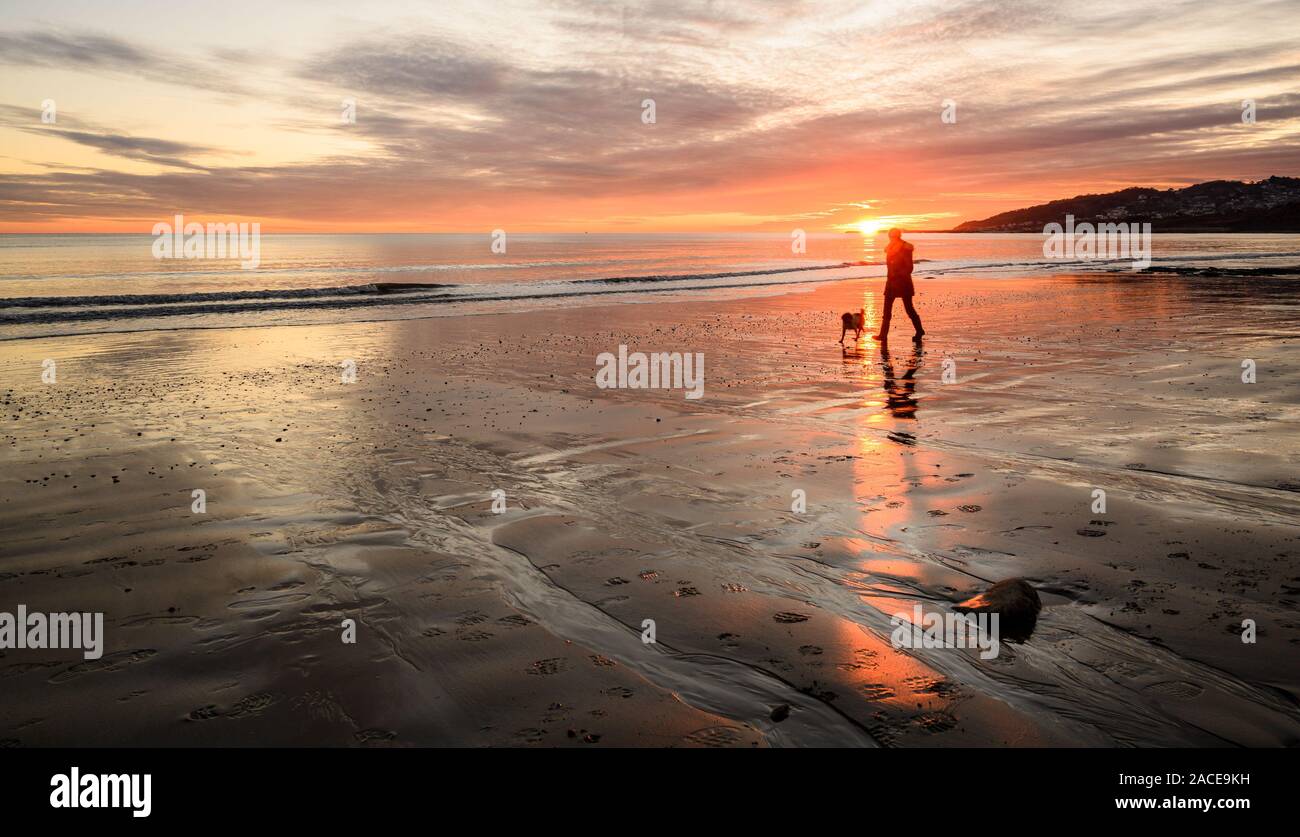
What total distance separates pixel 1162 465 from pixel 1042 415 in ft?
8.76

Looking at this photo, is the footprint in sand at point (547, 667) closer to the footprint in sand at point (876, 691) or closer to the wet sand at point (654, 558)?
the wet sand at point (654, 558)

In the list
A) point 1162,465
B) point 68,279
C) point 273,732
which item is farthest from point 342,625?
point 68,279

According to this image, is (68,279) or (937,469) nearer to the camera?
(937,469)

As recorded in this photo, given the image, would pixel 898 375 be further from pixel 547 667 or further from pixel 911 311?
pixel 547 667

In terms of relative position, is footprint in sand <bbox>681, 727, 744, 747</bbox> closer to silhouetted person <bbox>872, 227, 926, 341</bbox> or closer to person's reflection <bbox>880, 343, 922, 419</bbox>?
person's reflection <bbox>880, 343, 922, 419</bbox>

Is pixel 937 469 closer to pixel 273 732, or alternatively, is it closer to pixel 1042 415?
pixel 1042 415

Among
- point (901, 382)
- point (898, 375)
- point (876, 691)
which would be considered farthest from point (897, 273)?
point (876, 691)

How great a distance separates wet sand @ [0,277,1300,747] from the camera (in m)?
4.13

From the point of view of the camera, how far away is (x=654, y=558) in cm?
633

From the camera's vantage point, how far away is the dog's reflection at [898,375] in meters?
11.9

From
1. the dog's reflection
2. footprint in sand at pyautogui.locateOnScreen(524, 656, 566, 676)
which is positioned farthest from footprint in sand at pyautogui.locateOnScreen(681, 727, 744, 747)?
the dog's reflection

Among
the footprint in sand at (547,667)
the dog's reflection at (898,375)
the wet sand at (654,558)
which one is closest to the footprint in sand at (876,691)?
the wet sand at (654,558)

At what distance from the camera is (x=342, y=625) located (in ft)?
17.1

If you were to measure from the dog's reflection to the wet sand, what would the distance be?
0.42 feet
